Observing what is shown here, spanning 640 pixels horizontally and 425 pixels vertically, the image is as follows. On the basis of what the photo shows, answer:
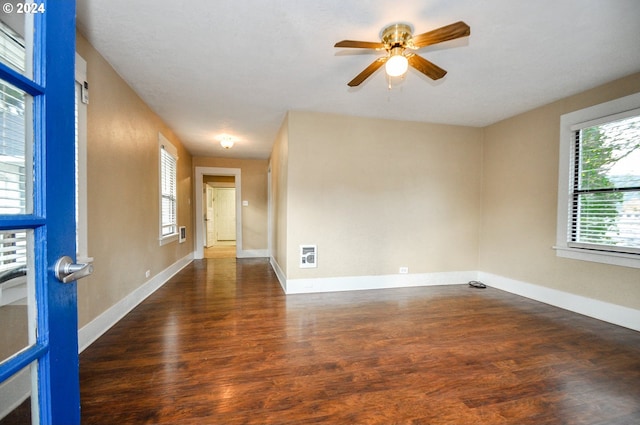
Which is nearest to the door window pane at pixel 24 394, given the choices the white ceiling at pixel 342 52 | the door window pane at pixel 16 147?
the door window pane at pixel 16 147

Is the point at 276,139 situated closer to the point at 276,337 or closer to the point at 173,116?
the point at 173,116

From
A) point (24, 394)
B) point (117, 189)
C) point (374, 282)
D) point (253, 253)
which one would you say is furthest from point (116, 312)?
point (253, 253)

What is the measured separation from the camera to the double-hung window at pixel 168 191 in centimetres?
386

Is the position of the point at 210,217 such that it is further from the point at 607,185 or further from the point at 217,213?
the point at 607,185

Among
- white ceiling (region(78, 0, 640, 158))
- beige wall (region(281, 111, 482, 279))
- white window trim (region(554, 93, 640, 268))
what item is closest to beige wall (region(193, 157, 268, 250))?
white ceiling (region(78, 0, 640, 158))

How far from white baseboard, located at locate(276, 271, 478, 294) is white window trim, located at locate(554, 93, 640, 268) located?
4.35 ft

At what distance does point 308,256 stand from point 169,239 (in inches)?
95.2

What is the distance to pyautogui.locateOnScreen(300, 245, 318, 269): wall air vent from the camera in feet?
11.4

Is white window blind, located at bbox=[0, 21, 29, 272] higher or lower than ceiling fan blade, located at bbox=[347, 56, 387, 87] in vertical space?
lower

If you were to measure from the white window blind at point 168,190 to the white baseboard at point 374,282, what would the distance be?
2.23 meters

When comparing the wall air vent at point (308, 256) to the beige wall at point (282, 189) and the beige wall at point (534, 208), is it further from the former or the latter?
the beige wall at point (534, 208)

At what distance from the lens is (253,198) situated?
21.5 feet

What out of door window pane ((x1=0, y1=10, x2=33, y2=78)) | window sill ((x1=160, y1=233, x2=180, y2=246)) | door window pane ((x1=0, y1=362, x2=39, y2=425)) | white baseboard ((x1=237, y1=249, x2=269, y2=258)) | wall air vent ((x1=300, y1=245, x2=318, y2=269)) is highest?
door window pane ((x1=0, y1=10, x2=33, y2=78))

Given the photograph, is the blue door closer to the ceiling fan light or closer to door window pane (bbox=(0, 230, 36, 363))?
door window pane (bbox=(0, 230, 36, 363))
